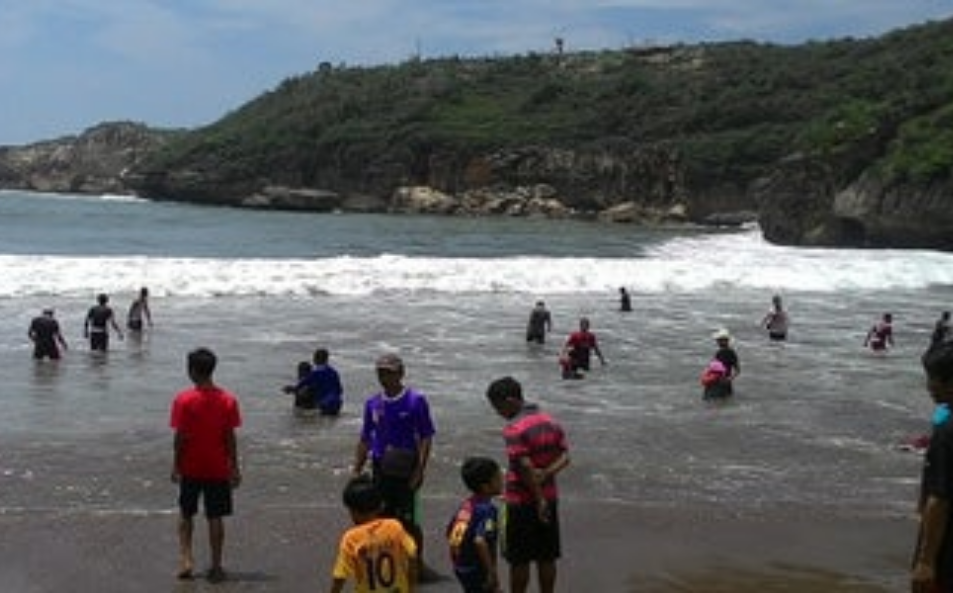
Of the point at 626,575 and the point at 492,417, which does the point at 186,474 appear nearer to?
the point at 626,575

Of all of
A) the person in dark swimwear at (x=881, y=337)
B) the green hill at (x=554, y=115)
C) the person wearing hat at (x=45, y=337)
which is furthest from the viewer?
the green hill at (x=554, y=115)

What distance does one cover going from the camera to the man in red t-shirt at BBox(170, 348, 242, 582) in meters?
8.89

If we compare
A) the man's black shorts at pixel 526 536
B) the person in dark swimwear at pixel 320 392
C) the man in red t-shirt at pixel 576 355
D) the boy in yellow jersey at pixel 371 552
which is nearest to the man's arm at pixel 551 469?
the man's black shorts at pixel 526 536

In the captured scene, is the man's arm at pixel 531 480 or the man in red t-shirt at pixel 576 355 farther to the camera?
the man in red t-shirt at pixel 576 355

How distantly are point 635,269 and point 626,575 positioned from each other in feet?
109

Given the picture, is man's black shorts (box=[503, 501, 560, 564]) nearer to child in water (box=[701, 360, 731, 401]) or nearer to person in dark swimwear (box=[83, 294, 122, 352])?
child in water (box=[701, 360, 731, 401])

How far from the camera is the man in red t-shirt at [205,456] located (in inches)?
350

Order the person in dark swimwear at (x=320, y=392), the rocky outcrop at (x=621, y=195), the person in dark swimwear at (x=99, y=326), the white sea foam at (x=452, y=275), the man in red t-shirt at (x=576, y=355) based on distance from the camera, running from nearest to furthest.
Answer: the person in dark swimwear at (x=320, y=392) → the man in red t-shirt at (x=576, y=355) → the person in dark swimwear at (x=99, y=326) → the white sea foam at (x=452, y=275) → the rocky outcrop at (x=621, y=195)

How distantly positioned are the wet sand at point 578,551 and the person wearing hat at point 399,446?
69 centimetres

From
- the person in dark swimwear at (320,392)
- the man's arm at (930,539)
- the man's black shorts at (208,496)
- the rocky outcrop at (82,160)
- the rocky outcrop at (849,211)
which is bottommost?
the person in dark swimwear at (320,392)

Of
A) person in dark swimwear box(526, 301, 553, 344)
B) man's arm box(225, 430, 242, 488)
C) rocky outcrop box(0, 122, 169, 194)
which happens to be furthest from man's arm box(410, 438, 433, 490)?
rocky outcrop box(0, 122, 169, 194)

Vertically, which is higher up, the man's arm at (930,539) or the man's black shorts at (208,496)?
the man's arm at (930,539)

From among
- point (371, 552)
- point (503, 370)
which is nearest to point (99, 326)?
point (503, 370)

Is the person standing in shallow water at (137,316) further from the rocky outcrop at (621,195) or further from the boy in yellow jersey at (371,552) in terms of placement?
the rocky outcrop at (621,195)
